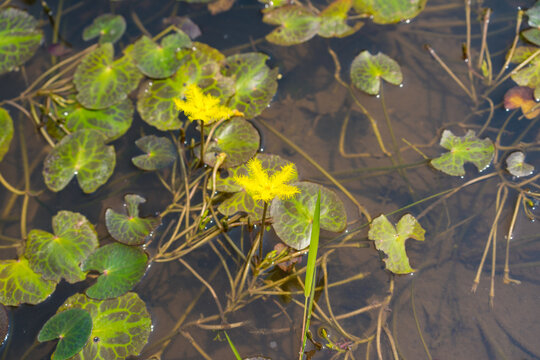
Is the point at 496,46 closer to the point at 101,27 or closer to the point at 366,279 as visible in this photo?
the point at 366,279

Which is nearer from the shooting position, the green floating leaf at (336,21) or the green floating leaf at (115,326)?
the green floating leaf at (115,326)

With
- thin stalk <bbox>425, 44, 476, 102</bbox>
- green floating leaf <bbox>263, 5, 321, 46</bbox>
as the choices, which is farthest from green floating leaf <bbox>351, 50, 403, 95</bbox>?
green floating leaf <bbox>263, 5, 321, 46</bbox>

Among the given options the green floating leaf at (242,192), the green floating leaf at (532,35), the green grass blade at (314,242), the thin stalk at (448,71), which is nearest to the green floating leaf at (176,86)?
the green floating leaf at (242,192)

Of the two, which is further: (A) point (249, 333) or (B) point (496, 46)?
(B) point (496, 46)

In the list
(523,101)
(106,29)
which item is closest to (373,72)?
(523,101)

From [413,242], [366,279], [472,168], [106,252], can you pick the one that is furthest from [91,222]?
[472,168]

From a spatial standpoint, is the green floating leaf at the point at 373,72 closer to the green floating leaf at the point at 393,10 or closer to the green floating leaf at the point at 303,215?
the green floating leaf at the point at 393,10

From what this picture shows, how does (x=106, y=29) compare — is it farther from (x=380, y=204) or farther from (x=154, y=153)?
(x=380, y=204)
